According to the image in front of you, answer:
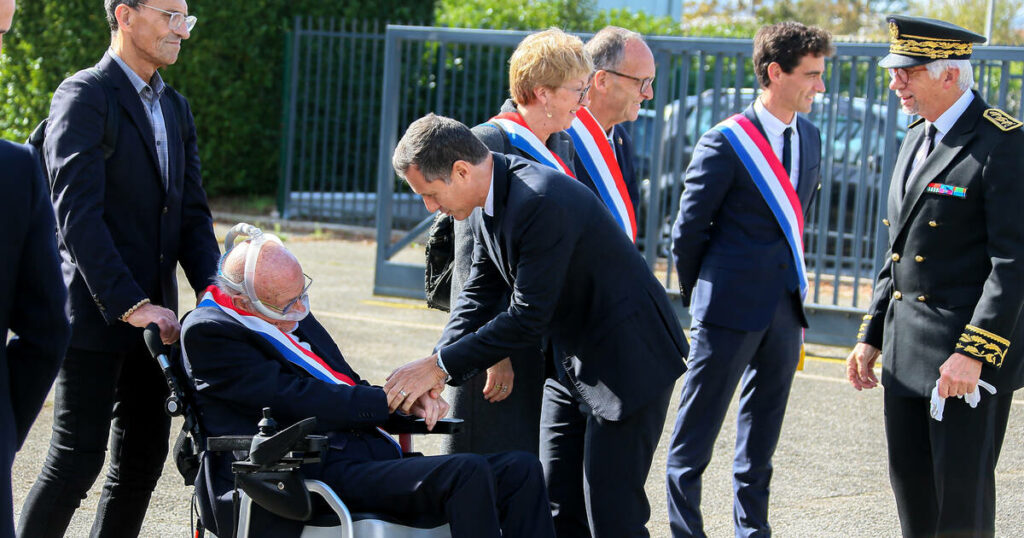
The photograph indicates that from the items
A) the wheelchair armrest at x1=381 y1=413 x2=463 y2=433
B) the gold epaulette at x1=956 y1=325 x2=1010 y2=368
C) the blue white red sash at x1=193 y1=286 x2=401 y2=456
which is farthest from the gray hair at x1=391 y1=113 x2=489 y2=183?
the gold epaulette at x1=956 y1=325 x2=1010 y2=368

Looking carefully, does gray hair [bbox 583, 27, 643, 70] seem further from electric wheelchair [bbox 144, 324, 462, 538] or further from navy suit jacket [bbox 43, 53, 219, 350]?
electric wheelchair [bbox 144, 324, 462, 538]

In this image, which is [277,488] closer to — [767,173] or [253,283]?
[253,283]

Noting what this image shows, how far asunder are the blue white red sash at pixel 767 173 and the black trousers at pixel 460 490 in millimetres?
1543

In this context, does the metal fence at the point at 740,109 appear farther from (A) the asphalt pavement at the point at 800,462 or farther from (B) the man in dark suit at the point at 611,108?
(B) the man in dark suit at the point at 611,108

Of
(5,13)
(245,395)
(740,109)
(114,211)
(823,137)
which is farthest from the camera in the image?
(823,137)

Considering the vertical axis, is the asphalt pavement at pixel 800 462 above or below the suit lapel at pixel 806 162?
below

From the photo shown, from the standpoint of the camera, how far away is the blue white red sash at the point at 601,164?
15.0 ft

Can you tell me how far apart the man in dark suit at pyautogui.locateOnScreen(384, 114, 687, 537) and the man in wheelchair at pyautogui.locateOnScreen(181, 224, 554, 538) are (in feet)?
0.64

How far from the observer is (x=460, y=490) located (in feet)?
10.8

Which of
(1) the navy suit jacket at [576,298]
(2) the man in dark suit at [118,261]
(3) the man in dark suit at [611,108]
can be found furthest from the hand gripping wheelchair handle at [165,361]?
(3) the man in dark suit at [611,108]

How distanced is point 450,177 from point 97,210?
1203 mm

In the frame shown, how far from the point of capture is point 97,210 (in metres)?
3.84

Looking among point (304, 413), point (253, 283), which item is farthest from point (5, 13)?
point (304, 413)

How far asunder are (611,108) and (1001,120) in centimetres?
151
